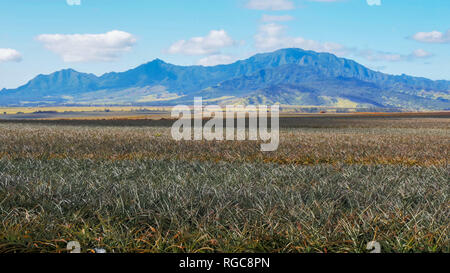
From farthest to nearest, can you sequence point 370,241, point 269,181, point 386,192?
point 269,181
point 386,192
point 370,241

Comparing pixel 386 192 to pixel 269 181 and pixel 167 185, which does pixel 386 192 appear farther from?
pixel 167 185

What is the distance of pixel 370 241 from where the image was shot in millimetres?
6719

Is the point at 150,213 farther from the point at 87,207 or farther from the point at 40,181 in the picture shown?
the point at 40,181

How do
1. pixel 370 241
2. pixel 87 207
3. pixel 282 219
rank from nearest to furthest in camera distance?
pixel 370 241 → pixel 282 219 → pixel 87 207
